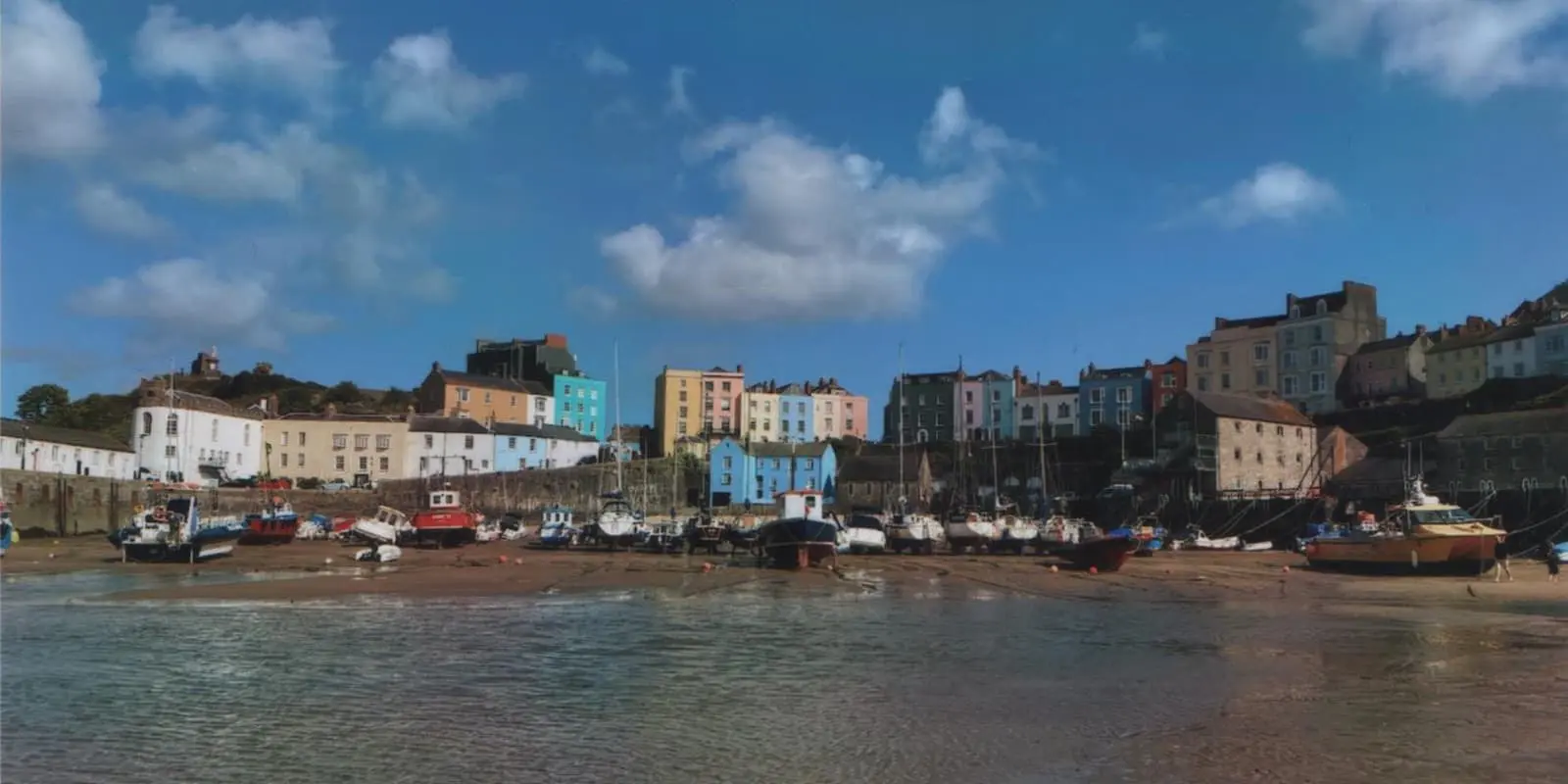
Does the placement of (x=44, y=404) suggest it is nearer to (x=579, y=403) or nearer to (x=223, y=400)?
(x=223, y=400)

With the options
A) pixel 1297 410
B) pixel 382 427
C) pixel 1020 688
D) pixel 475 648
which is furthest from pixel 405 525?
pixel 1297 410

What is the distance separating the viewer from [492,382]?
108m

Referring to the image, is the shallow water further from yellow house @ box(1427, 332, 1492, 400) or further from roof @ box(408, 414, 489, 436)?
yellow house @ box(1427, 332, 1492, 400)

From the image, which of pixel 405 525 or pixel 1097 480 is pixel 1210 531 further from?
pixel 405 525

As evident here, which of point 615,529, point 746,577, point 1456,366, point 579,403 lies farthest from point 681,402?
point 746,577

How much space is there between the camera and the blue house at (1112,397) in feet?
350

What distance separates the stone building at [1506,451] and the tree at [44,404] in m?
102

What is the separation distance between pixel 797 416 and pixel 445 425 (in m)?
42.3

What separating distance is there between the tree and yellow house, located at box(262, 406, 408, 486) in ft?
60.6

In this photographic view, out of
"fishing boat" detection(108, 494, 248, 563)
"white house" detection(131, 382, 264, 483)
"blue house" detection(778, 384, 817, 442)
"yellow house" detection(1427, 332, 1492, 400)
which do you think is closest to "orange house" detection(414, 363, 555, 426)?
"white house" detection(131, 382, 264, 483)

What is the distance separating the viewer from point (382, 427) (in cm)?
9169

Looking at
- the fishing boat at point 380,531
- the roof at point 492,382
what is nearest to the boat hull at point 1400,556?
the fishing boat at point 380,531

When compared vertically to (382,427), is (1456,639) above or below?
below

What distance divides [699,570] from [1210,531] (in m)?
44.0
